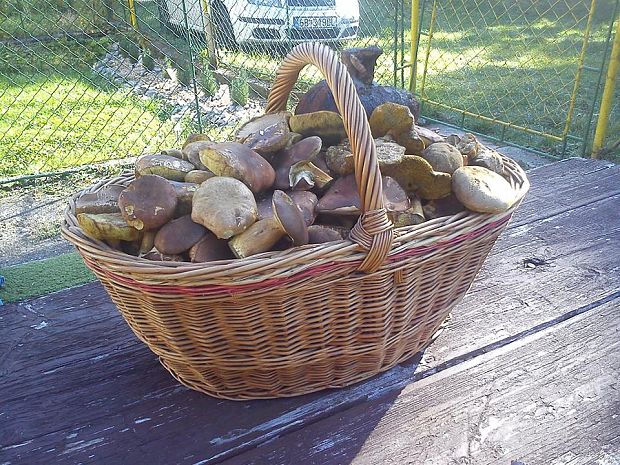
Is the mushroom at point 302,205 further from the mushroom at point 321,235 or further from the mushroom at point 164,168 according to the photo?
the mushroom at point 164,168

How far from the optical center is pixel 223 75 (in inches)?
160

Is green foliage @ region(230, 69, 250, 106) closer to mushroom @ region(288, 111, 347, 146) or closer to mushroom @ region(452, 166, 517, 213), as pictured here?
mushroom @ region(288, 111, 347, 146)

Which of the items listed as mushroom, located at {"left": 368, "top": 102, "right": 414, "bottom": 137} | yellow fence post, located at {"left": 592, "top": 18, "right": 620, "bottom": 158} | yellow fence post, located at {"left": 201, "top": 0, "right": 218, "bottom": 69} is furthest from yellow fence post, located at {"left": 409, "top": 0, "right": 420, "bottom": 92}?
mushroom, located at {"left": 368, "top": 102, "right": 414, "bottom": 137}

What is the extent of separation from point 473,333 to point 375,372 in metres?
0.20

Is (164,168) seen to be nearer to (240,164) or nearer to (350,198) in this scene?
(240,164)

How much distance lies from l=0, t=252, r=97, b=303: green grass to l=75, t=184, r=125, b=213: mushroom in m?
0.53

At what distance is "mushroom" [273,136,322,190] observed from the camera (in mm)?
827

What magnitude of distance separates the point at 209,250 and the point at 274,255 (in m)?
0.10

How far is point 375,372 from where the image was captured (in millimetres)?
864

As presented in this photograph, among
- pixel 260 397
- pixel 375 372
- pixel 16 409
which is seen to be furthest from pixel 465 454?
pixel 16 409

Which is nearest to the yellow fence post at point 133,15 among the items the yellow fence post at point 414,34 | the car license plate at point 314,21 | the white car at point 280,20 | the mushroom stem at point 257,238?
the white car at point 280,20

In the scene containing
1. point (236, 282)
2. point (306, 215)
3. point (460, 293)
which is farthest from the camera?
point (460, 293)

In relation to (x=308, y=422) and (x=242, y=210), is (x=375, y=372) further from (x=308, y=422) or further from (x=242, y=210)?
(x=242, y=210)

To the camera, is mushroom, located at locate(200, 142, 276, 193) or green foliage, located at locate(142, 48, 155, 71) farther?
green foliage, located at locate(142, 48, 155, 71)
